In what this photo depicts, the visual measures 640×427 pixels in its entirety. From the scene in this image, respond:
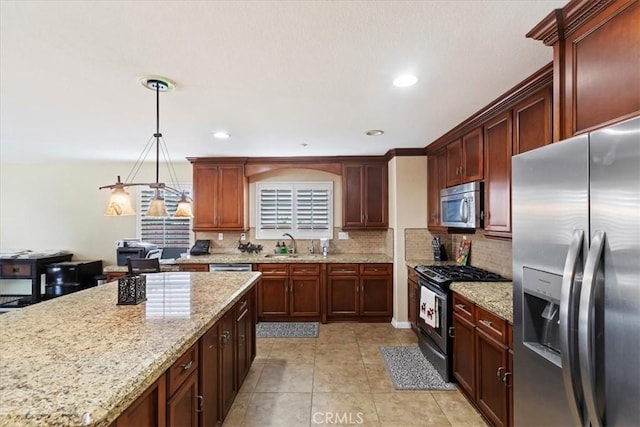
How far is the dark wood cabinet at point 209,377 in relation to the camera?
180 cm

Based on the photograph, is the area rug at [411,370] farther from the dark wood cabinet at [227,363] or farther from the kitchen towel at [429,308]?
the dark wood cabinet at [227,363]

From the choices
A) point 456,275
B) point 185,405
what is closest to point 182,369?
point 185,405

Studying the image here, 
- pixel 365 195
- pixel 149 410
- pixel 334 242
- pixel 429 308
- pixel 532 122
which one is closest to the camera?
pixel 149 410

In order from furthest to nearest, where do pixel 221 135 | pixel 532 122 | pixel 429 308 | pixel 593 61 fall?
pixel 221 135
pixel 429 308
pixel 532 122
pixel 593 61

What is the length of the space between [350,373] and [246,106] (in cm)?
259

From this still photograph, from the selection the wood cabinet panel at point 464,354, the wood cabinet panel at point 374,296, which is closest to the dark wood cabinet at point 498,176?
the wood cabinet panel at point 464,354

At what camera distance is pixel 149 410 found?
125 cm

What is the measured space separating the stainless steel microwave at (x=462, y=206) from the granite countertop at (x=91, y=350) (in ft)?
7.27

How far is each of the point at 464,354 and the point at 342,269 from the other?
2118mm

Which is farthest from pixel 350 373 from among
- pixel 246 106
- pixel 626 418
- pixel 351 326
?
pixel 246 106

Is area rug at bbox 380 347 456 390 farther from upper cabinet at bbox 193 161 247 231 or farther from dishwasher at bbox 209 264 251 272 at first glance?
upper cabinet at bbox 193 161 247 231

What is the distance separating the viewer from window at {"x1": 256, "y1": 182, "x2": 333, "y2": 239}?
16.7ft

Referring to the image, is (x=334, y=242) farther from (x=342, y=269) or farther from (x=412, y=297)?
(x=412, y=297)

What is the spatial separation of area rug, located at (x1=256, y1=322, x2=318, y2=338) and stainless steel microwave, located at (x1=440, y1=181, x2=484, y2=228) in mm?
2143
